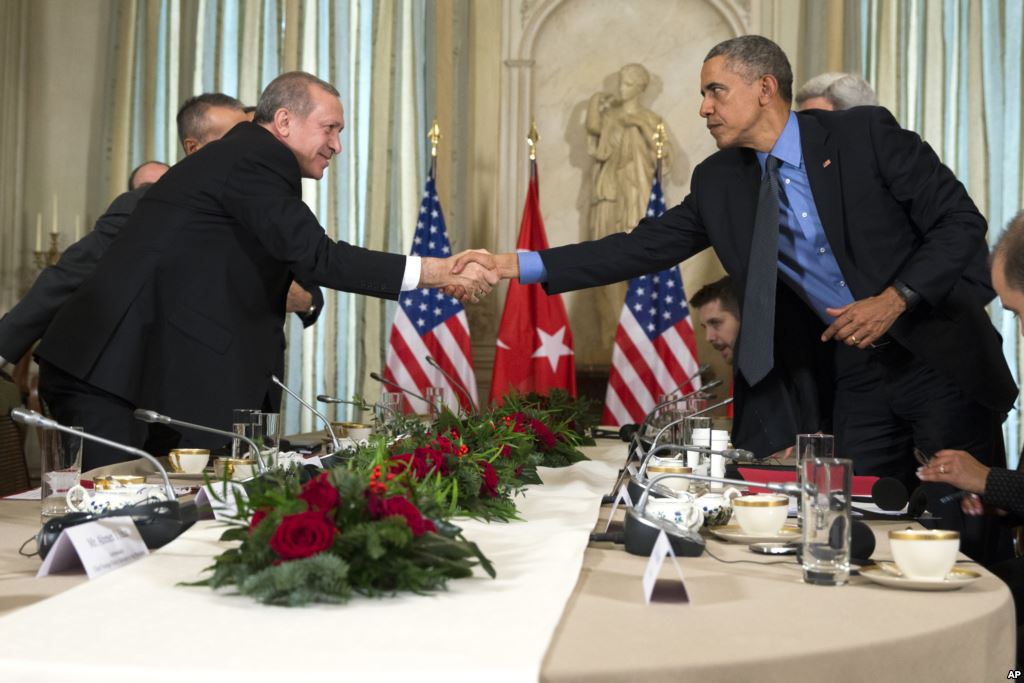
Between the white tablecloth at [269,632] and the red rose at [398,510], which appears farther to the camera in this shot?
the red rose at [398,510]

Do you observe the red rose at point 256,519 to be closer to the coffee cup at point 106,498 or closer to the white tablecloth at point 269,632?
the white tablecloth at point 269,632

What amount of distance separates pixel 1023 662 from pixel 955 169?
5404mm

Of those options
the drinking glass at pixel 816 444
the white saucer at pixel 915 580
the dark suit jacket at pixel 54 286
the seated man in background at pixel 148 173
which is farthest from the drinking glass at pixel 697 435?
the seated man in background at pixel 148 173

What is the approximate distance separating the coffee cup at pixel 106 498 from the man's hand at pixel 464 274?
87.6 inches

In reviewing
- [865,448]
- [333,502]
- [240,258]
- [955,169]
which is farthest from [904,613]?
[955,169]

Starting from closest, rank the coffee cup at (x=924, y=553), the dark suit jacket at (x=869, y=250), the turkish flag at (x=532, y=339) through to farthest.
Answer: the coffee cup at (x=924, y=553) → the dark suit jacket at (x=869, y=250) → the turkish flag at (x=532, y=339)

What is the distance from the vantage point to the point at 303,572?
1.32 m

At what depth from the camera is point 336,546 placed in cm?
135

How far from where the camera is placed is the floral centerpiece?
133 centimetres

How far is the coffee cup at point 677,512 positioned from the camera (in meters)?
1.90

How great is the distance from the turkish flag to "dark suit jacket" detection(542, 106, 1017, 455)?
3247 mm

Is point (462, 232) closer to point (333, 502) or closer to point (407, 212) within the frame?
point (407, 212)

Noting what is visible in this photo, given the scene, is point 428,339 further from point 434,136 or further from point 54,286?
point 54,286

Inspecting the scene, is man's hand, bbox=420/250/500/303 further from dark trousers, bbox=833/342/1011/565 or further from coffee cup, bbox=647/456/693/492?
coffee cup, bbox=647/456/693/492
